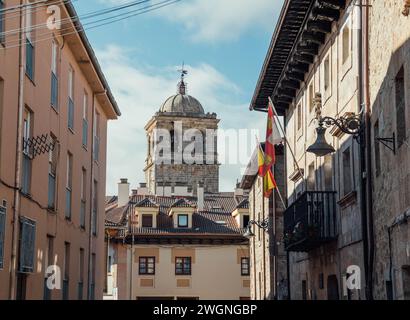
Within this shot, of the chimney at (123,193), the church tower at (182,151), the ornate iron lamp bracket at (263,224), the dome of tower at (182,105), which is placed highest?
the dome of tower at (182,105)

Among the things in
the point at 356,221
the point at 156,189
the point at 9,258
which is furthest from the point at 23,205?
the point at 156,189

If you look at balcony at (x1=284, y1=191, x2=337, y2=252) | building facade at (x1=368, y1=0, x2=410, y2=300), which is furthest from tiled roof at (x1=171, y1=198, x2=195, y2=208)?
building facade at (x1=368, y1=0, x2=410, y2=300)

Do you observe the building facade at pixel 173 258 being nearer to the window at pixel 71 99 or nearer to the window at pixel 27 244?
the window at pixel 71 99

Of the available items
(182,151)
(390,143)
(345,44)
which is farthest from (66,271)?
(182,151)

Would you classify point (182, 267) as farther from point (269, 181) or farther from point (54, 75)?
point (54, 75)

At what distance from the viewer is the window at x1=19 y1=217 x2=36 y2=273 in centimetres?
1521

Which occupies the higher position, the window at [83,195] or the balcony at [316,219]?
the window at [83,195]

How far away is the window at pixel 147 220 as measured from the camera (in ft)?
157

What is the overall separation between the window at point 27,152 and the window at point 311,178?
777 cm

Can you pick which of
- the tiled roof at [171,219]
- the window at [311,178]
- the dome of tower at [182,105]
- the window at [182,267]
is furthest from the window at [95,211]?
the dome of tower at [182,105]

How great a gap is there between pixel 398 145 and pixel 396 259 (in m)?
1.83

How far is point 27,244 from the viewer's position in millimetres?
15641

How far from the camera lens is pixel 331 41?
60.5 feet
